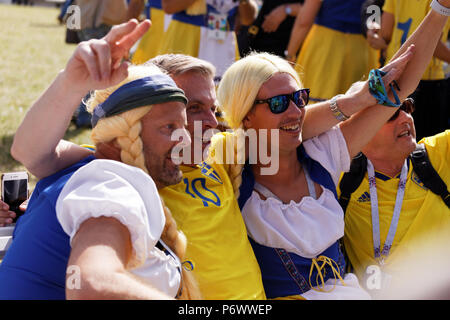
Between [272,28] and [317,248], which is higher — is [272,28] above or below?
above

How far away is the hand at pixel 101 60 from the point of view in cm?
145

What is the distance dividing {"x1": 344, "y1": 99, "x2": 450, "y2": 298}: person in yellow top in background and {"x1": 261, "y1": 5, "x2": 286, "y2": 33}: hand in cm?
287

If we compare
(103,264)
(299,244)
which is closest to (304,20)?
(299,244)

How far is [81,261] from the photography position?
122 centimetres

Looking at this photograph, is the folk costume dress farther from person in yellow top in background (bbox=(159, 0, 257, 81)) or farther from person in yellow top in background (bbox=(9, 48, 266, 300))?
person in yellow top in background (bbox=(159, 0, 257, 81))

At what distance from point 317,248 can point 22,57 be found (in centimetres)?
1064

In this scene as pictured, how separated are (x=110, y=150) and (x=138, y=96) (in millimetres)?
209

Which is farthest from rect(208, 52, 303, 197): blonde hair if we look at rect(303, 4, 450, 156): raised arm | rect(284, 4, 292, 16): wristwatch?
rect(284, 4, 292, 16): wristwatch

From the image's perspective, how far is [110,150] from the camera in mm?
1704

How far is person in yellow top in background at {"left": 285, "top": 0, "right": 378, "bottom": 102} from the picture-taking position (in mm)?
4184

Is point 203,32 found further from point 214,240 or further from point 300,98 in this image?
point 214,240
